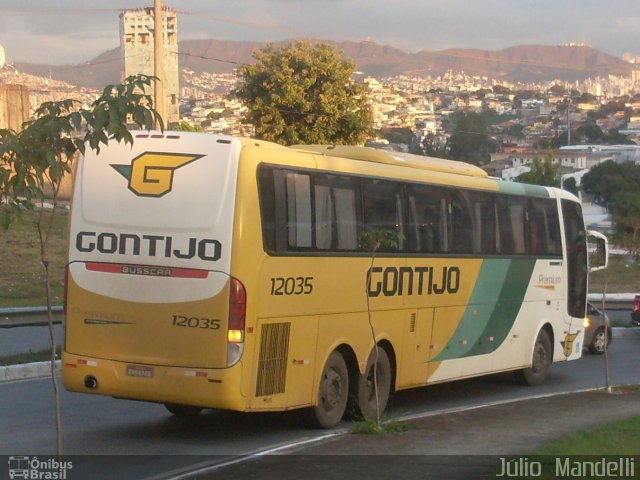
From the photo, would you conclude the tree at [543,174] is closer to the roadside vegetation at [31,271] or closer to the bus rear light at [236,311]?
the roadside vegetation at [31,271]

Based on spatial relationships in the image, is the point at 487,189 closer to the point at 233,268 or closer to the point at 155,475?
the point at 233,268

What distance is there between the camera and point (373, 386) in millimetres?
13031

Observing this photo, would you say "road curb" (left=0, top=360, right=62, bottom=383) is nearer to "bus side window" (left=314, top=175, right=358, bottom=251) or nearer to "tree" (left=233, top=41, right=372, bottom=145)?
"bus side window" (left=314, top=175, right=358, bottom=251)

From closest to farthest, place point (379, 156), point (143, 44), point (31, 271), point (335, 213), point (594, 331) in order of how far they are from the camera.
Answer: point (335, 213)
point (379, 156)
point (594, 331)
point (31, 271)
point (143, 44)

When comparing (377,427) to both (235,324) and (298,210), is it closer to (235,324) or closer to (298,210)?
(235,324)

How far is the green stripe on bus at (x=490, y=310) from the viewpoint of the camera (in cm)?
1527

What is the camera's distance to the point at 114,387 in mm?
10906

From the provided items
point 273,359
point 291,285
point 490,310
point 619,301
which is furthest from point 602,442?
point 619,301

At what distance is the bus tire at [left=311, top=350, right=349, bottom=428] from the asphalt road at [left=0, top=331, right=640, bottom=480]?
0.71 feet

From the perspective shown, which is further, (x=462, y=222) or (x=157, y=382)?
(x=462, y=222)

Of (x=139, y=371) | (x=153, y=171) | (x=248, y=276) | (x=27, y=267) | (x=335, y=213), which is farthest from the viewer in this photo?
(x=27, y=267)

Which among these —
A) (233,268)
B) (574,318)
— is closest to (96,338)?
(233,268)

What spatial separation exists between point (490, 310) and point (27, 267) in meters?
18.2

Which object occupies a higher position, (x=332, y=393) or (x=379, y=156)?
(x=379, y=156)
